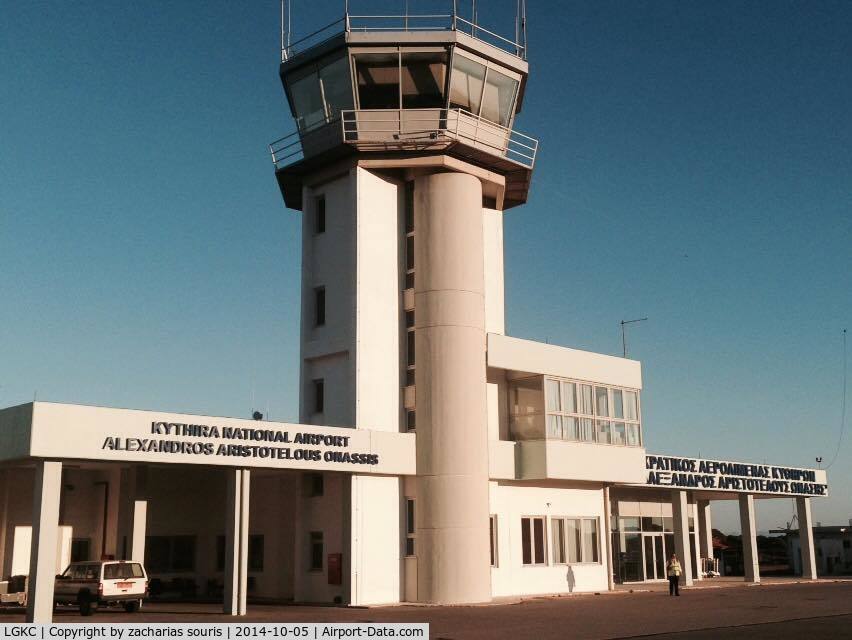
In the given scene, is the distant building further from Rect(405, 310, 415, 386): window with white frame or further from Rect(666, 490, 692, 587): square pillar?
Rect(405, 310, 415, 386): window with white frame

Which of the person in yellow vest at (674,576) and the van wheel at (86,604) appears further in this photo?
the person in yellow vest at (674,576)

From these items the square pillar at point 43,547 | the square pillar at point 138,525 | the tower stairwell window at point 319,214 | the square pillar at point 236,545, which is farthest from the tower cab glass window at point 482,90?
the square pillar at point 43,547

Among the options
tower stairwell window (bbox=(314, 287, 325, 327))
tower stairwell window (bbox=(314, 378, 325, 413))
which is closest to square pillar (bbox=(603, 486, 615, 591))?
tower stairwell window (bbox=(314, 378, 325, 413))

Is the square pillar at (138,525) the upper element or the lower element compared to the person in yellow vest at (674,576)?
upper

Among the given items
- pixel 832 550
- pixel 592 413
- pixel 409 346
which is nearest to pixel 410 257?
pixel 409 346

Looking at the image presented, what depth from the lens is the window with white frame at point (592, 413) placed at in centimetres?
3369

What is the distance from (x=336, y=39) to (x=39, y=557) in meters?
19.1

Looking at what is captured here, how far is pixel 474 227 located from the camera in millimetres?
32906

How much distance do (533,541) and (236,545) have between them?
1257 cm

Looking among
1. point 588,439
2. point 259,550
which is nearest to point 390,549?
point 259,550

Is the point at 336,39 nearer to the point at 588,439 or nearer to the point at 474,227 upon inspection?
the point at 474,227

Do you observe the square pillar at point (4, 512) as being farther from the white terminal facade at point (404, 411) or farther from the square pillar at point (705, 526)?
the square pillar at point (705, 526)

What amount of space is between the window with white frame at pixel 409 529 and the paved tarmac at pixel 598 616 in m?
2.43

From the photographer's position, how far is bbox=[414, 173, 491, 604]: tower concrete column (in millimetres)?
30203
